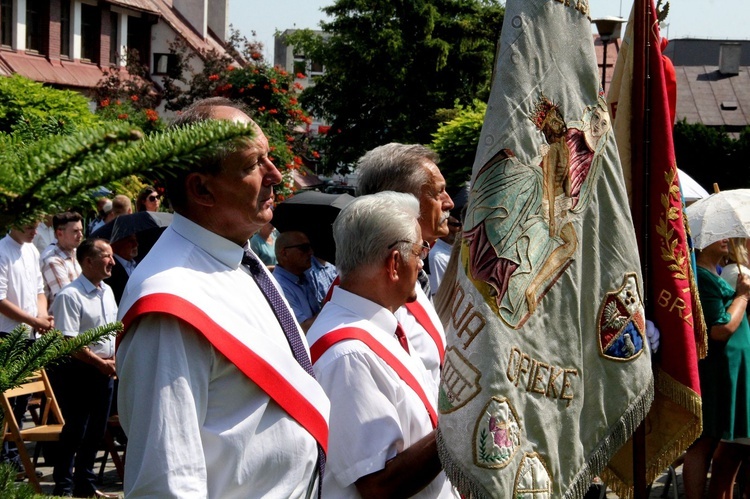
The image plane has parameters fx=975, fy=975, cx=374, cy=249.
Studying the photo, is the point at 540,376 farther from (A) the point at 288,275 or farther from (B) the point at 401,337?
(A) the point at 288,275

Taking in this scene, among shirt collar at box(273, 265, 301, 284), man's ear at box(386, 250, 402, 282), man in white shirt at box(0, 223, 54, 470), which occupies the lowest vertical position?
man in white shirt at box(0, 223, 54, 470)

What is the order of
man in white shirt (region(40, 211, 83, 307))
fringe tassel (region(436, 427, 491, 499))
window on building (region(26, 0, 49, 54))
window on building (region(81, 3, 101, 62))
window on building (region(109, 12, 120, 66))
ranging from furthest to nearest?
window on building (region(109, 12, 120, 66)) < window on building (region(81, 3, 101, 62)) < window on building (region(26, 0, 49, 54)) < man in white shirt (region(40, 211, 83, 307)) < fringe tassel (region(436, 427, 491, 499))

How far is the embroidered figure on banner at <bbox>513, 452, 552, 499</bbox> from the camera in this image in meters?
2.75

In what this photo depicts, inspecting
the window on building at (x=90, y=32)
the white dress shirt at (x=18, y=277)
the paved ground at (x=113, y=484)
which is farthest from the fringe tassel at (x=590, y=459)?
the window on building at (x=90, y=32)

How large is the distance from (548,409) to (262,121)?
15081mm

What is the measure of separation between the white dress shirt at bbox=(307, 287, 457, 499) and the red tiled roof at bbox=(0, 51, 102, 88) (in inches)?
976

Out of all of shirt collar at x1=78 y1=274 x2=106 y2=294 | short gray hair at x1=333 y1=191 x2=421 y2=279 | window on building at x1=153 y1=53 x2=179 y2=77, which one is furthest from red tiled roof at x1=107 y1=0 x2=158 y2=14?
short gray hair at x1=333 y1=191 x2=421 y2=279

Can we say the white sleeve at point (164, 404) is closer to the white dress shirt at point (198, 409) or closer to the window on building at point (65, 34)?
the white dress shirt at point (198, 409)

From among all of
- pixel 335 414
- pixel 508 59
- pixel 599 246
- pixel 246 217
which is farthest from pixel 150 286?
pixel 599 246

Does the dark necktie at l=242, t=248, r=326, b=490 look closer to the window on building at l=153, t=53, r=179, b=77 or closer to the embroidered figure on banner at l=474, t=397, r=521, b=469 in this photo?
the embroidered figure on banner at l=474, t=397, r=521, b=469

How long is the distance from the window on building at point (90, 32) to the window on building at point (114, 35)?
65 cm

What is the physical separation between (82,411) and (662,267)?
4.35 m

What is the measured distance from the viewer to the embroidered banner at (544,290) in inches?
108

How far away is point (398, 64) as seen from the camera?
4166cm
